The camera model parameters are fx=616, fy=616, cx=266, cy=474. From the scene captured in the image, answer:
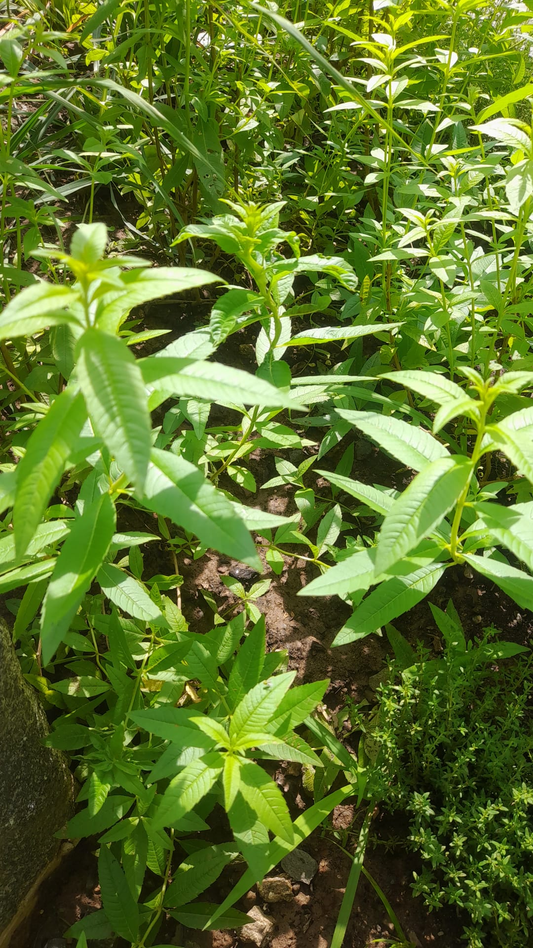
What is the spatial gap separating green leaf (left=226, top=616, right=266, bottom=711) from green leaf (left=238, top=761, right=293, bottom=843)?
8.4 inches

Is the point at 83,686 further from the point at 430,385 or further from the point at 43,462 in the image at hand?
the point at 430,385

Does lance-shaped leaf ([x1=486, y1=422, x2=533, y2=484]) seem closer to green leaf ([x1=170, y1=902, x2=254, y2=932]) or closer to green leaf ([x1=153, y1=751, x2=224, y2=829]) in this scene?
green leaf ([x1=153, y1=751, x2=224, y2=829])

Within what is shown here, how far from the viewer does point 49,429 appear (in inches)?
35.9

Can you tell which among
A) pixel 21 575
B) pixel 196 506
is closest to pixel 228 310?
pixel 196 506

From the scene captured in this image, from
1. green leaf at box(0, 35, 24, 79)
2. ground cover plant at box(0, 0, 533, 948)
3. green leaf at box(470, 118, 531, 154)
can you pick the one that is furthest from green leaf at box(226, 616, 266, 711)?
green leaf at box(0, 35, 24, 79)

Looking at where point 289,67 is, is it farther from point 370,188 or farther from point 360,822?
point 360,822

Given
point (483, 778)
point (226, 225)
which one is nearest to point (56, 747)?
point (483, 778)

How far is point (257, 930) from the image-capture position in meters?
1.55

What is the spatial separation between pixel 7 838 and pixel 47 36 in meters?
1.91

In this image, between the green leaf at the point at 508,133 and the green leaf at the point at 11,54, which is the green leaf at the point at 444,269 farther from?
the green leaf at the point at 11,54

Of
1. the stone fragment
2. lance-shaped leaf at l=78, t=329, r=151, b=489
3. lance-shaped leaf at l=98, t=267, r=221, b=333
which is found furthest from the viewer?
the stone fragment

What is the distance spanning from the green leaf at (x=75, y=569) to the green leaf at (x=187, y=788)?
15.0 inches

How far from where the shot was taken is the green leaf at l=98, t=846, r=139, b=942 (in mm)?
1395

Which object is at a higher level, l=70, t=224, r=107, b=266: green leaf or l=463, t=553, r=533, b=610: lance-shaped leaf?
l=70, t=224, r=107, b=266: green leaf
